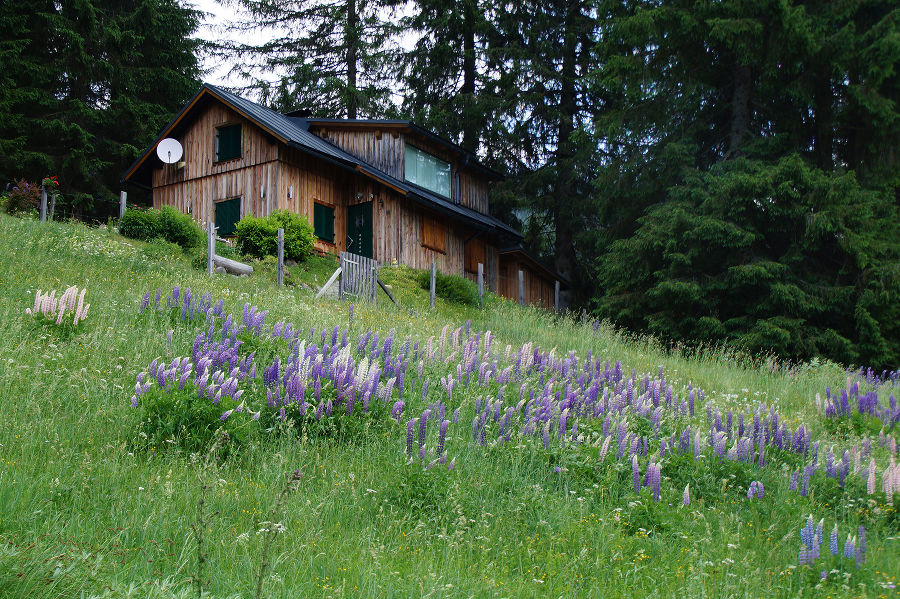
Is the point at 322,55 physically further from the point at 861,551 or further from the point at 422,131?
the point at 861,551

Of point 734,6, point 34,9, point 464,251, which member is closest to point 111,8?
point 34,9

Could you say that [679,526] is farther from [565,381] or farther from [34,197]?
[34,197]

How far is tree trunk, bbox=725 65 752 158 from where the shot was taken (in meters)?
21.7

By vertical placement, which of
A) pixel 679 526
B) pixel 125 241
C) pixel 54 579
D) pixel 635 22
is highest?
pixel 635 22

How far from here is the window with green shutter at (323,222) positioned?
25.0m

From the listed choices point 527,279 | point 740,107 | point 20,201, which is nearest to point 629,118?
point 740,107

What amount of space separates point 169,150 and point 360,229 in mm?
7279

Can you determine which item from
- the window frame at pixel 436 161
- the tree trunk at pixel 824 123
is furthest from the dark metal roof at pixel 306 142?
the tree trunk at pixel 824 123

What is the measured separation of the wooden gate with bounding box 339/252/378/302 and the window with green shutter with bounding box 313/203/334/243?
795 centimetres

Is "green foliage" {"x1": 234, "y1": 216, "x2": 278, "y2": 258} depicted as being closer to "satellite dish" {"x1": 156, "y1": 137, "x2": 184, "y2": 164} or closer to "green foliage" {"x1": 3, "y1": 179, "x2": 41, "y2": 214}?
"green foliage" {"x1": 3, "y1": 179, "x2": 41, "y2": 214}

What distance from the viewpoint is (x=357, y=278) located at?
16.8 m

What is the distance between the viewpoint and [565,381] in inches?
342

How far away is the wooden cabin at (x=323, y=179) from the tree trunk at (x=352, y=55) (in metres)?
5.00

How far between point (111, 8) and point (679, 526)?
3571 cm
